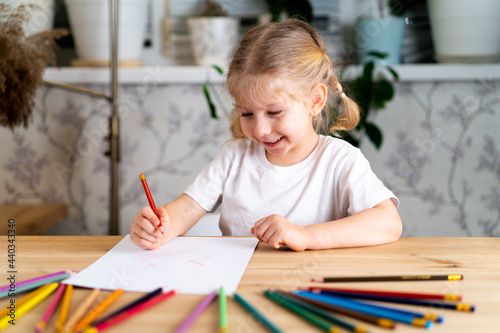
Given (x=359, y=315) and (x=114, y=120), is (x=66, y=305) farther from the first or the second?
(x=114, y=120)

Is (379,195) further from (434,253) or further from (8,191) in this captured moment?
(8,191)

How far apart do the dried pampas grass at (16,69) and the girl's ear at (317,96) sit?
26.1 inches

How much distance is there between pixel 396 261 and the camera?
0.67 m

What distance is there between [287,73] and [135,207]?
3.72ft

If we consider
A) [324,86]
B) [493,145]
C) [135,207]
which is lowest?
[135,207]

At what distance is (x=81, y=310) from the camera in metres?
0.50

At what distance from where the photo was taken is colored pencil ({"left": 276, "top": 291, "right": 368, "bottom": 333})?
446 mm

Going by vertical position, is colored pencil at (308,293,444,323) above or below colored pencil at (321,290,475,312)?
above

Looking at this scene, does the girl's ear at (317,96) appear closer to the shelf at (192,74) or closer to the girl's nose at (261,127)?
the girl's nose at (261,127)

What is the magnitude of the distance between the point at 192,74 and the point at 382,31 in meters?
0.68

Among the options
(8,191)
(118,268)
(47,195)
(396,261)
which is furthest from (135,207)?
(396,261)

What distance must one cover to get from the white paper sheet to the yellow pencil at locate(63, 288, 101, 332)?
0.04 meters

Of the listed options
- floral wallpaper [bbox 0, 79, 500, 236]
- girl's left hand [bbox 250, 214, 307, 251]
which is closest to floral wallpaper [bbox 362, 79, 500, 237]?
floral wallpaper [bbox 0, 79, 500, 236]

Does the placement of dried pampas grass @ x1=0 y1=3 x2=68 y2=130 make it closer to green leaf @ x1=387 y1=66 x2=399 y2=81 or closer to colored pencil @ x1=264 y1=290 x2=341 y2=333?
colored pencil @ x1=264 y1=290 x2=341 y2=333
